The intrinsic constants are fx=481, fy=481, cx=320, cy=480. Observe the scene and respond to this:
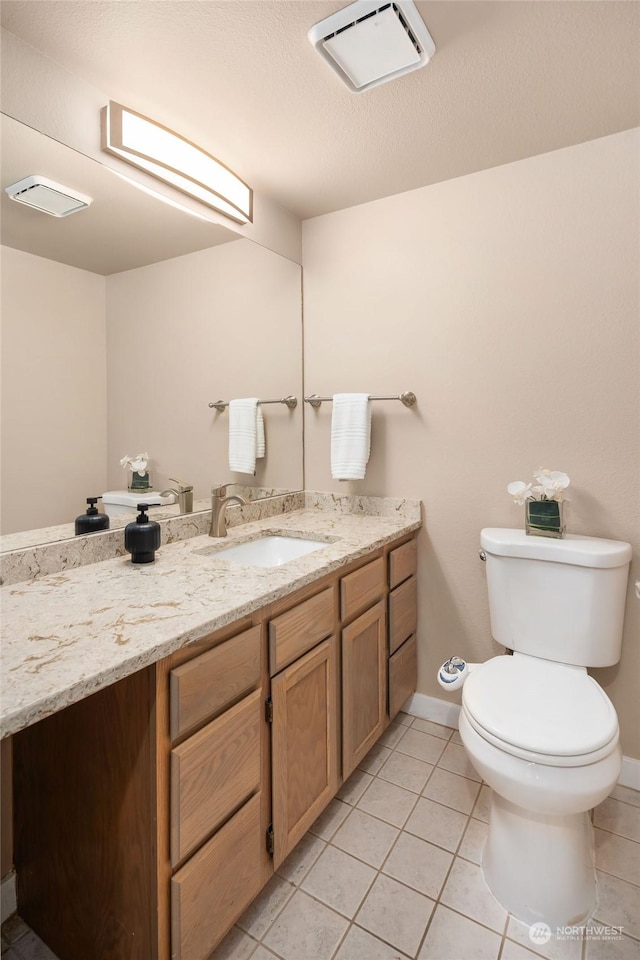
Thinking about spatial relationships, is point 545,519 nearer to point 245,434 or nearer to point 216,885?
point 245,434

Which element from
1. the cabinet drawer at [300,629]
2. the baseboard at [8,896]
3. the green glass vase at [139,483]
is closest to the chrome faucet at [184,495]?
the green glass vase at [139,483]

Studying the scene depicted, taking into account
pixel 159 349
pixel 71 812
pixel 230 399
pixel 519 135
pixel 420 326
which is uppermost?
pixel 519 135

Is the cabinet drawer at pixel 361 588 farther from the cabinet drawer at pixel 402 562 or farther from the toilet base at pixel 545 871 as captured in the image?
the toilet base at pixel 545 871

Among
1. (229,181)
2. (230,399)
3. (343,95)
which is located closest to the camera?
(343,95)

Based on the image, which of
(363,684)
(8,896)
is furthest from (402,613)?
(8,896)

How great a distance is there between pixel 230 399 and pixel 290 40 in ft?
3.64

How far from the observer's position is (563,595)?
1.58m

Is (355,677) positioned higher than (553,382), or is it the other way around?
(553,382)

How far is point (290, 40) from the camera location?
48.4 inches

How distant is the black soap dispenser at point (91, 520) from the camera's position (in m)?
1.39

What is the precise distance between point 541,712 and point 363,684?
23.2 inches

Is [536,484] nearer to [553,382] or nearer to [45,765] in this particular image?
[553,382]

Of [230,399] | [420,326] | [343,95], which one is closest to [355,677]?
[230,399]

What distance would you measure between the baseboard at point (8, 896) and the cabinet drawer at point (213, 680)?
2.51ft
